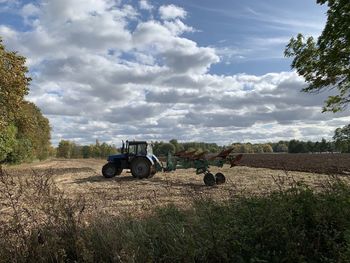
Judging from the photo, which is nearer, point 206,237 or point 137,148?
point 206,237

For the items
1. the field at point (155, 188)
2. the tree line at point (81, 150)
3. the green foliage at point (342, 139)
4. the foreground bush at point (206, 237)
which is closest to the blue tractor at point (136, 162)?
the field at point (155, 188)

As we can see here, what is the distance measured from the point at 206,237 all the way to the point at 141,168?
1818 cm

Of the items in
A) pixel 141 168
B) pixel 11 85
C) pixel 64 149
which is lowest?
pixel 141 168

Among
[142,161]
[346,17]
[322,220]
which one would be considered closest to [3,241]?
A: [322,220]

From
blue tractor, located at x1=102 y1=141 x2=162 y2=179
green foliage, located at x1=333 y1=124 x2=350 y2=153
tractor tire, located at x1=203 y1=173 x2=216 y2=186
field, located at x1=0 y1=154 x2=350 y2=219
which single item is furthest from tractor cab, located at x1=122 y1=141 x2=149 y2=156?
green foliage, located at x1=333 y1=124 x2=350 y2=153

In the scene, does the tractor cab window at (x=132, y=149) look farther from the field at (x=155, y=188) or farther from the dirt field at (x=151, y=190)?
the dirt field at (x=151, y=190)

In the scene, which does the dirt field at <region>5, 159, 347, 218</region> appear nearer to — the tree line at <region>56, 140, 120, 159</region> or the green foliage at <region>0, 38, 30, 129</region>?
the green foliage at <region>0, 38, 30, 129</region>

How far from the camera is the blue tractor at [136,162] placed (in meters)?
23.7

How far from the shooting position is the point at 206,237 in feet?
18.8

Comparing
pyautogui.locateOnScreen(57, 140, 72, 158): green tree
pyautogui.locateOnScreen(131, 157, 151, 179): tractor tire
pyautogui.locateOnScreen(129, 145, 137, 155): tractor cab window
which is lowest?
pyautogui.locateOnScreen(131, 157, 151, 179): tractor tire

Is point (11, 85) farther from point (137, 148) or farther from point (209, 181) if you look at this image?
point (209, 181)

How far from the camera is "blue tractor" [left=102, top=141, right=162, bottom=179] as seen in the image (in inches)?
933

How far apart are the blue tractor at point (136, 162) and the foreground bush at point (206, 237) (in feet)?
56.2

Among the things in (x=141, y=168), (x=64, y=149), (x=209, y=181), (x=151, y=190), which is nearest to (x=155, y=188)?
(x=151, y=190)
